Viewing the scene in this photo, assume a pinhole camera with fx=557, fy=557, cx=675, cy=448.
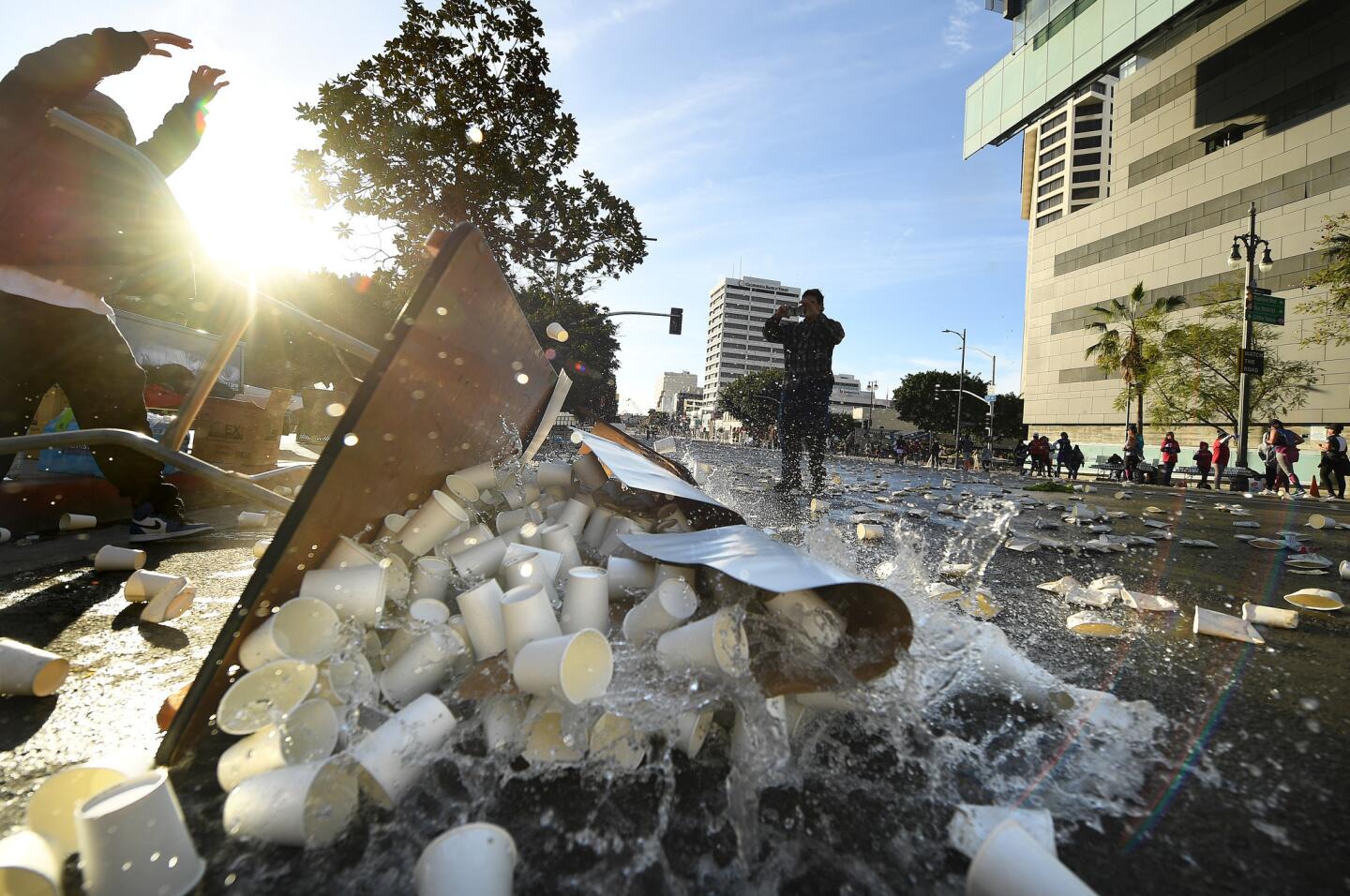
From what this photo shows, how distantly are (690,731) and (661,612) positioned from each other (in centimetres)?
30

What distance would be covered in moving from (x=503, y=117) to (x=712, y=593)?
43.9 ft

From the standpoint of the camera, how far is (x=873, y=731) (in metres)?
1.26

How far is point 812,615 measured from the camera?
1.27 metres

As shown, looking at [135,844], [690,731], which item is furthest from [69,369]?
[690,731]

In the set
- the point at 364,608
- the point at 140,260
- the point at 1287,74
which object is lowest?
the point at 364,608

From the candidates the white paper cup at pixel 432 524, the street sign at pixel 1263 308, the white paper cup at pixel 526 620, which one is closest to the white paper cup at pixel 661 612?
the white paper cup at pixel 526 620

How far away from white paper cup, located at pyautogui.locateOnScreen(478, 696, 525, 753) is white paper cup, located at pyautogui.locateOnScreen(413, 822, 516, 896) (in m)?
0.31

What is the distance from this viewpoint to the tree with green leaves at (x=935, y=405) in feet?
194

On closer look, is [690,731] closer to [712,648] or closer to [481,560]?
[712,648]

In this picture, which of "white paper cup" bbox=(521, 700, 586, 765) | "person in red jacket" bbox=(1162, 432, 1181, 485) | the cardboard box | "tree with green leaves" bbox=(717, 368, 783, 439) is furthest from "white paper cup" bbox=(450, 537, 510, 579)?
"tree with green leaves" bbox=(717, 368, 783, 439)

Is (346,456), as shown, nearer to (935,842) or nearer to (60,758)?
(60,758)

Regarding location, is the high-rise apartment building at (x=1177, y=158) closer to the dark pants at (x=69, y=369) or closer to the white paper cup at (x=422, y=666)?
the white paper cup at (x=422, y=666)

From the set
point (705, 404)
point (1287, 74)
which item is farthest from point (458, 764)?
point (705, 404)

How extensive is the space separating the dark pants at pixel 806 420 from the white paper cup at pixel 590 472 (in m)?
3.47
